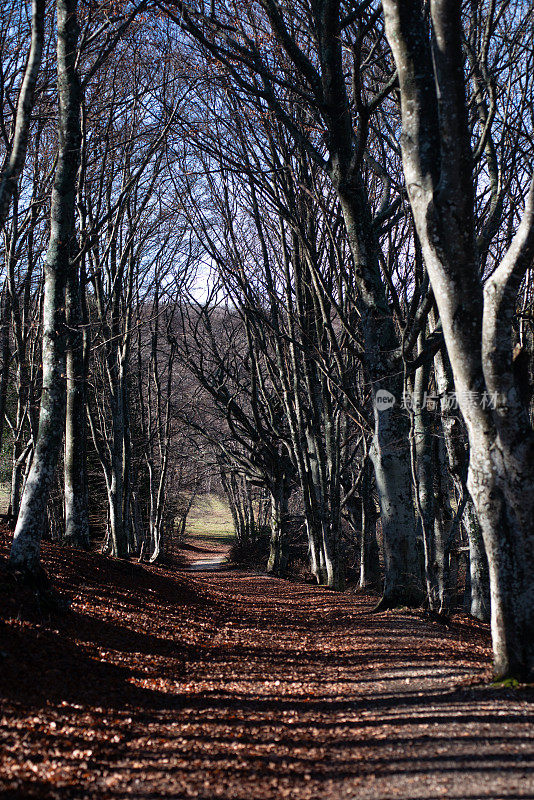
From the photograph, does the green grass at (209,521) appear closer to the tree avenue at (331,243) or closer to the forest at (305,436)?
the tree avenue at (331,243)

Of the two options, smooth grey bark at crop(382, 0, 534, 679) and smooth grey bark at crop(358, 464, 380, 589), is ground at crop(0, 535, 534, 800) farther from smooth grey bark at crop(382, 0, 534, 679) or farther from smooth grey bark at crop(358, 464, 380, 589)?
smooth grey bark at crop(358, 464, 380, 589)

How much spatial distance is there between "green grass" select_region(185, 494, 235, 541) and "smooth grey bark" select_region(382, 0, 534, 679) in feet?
111

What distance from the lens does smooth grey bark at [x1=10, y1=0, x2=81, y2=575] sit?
Result: 617 cm

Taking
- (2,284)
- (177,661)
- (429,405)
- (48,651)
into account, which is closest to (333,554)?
(429,405)

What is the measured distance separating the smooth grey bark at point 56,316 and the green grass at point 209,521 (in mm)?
31329

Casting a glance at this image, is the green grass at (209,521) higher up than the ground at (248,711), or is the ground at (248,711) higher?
the ground at (248,711)

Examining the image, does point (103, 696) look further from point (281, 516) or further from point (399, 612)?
point (281, 516)

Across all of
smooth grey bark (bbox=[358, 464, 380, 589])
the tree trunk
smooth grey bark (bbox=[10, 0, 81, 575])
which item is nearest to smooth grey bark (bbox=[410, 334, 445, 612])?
smooth grey bark (bbox=[358, 464, 380, 589])

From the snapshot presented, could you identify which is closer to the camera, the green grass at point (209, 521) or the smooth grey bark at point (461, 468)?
the smooth grey bark at point (461, 468)

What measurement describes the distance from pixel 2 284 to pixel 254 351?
625 cm

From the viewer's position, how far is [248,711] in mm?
4352

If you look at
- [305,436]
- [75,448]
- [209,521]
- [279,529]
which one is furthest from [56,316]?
[209,521]

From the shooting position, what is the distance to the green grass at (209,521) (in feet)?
137

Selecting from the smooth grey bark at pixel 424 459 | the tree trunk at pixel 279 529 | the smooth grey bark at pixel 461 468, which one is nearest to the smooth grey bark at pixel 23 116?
the smooth grey bark at pixel 424 459
